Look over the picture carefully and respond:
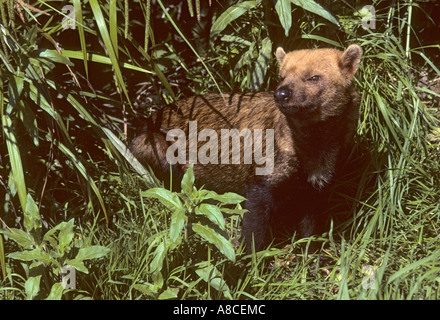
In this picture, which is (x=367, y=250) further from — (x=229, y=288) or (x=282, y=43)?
(x=282, y=43)

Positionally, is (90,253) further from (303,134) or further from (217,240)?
(303,134)

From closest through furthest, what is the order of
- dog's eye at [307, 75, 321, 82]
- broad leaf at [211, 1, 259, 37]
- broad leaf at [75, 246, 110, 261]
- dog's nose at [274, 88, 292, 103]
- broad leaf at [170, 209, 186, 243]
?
broad leaf at [170, 209, 186, 243]
broad leaf at [75, 246, 110, 261]
dog's nose at [274, 88, 292, 103]
dog's eye at [307, 75, 321, 82]
broad leaf at [211, 1, 259, 37]

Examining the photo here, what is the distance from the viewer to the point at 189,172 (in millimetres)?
2953

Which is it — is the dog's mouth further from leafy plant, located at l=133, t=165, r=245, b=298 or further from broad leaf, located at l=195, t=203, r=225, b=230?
broad leaf, located at l=195, t=203, r=225, b=230

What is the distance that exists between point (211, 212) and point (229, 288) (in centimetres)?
65

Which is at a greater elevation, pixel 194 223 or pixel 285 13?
pixel 285 13

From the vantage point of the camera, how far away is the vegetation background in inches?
116

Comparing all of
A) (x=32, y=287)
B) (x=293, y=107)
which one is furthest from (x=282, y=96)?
(x=32, y=287)

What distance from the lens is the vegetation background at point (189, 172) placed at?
9.69 feet

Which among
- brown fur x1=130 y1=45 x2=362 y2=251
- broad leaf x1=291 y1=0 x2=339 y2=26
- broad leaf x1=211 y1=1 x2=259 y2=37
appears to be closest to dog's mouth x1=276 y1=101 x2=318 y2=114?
brown fur x1=130 y1=45 x2=362 y2=251

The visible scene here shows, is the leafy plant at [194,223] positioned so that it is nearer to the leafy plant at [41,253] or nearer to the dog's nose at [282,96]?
the leafy plant at [41,253]

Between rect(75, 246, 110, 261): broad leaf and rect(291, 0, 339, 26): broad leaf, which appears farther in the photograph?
rect(291, 0, 339, 26): broad leaf

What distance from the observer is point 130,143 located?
4.35 m
